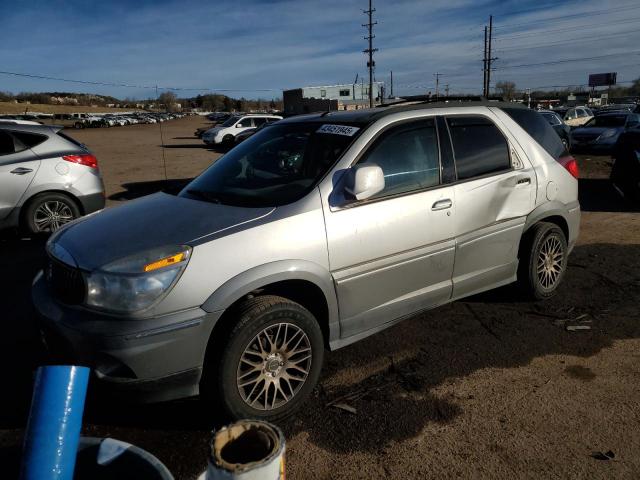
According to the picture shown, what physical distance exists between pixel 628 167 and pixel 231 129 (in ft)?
60.3

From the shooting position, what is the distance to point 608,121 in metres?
18.1

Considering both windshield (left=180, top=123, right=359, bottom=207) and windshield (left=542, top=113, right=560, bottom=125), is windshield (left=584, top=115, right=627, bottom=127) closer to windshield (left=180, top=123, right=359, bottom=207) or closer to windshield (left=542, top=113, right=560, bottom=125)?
windshield (left=542, top=113, right=560, bottom=125)

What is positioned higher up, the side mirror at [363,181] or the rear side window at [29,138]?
the rear side window at [29,138]

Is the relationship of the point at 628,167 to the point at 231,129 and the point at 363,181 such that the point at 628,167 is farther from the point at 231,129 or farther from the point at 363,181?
the point at 231,129

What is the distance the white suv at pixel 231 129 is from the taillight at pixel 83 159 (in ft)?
52.3

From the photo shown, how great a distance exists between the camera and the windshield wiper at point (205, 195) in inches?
134

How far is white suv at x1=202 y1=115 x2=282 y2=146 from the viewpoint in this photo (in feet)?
76.9

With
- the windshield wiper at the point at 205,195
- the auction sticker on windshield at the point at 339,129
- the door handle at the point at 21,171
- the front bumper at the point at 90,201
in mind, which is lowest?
the front bumper at the point at 90,201

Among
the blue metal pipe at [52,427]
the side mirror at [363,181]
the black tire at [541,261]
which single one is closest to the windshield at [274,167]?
the side mirror at [363,181]

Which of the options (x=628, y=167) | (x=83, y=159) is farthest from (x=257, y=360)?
(x=628, y=167)

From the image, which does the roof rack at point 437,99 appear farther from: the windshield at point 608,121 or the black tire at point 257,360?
the windshield at point 608,121

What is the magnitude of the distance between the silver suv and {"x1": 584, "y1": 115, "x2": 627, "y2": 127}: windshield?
52.6ft

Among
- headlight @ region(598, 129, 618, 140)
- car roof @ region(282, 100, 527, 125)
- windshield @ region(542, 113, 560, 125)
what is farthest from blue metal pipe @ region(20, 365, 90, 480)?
windshield @ region(542, 113, 560, 125)

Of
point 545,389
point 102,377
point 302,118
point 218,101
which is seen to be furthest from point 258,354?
point 218,101
